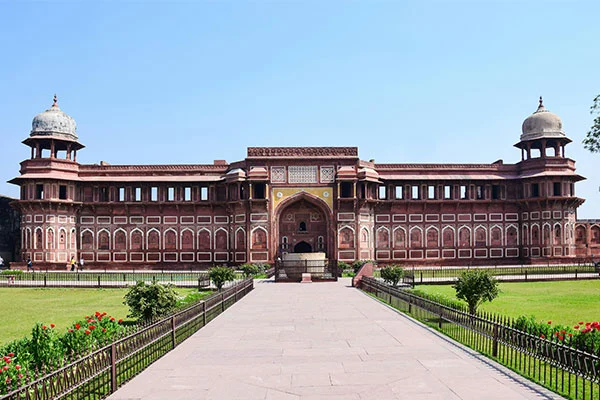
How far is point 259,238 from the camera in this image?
36750mm

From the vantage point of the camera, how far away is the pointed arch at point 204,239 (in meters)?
38.7

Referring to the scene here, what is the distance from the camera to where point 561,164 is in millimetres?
38844

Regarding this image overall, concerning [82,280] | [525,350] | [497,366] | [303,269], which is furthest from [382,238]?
[525,350]

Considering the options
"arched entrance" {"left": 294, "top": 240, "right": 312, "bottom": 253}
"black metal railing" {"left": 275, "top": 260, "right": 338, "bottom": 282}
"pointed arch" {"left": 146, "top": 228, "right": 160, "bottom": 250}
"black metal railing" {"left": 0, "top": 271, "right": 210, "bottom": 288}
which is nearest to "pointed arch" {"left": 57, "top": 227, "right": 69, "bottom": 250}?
"pointed arch" {"left": 146, "top": 228, "right": 160, "bottom": 250}

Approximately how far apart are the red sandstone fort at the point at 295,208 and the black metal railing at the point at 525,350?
23466mm

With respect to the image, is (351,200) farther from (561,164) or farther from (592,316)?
(592,316)

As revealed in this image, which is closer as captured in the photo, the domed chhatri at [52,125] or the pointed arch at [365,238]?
the pointed arch at [365,238]

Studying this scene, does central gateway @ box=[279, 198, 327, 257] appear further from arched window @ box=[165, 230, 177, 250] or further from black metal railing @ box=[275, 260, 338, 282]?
black metal railing @ box=[275, 260, 338, 282]

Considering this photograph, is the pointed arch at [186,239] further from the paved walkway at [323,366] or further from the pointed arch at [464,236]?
the paved walkway at [323,366]

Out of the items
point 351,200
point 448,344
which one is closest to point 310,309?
point 448,344

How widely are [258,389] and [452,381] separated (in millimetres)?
2611

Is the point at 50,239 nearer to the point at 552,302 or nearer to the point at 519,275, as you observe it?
the point at 519,275

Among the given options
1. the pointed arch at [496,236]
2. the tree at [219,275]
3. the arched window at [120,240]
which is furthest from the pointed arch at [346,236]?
the tree at [219,275]

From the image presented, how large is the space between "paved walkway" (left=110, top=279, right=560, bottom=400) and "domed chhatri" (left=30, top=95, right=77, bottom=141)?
100 ft
